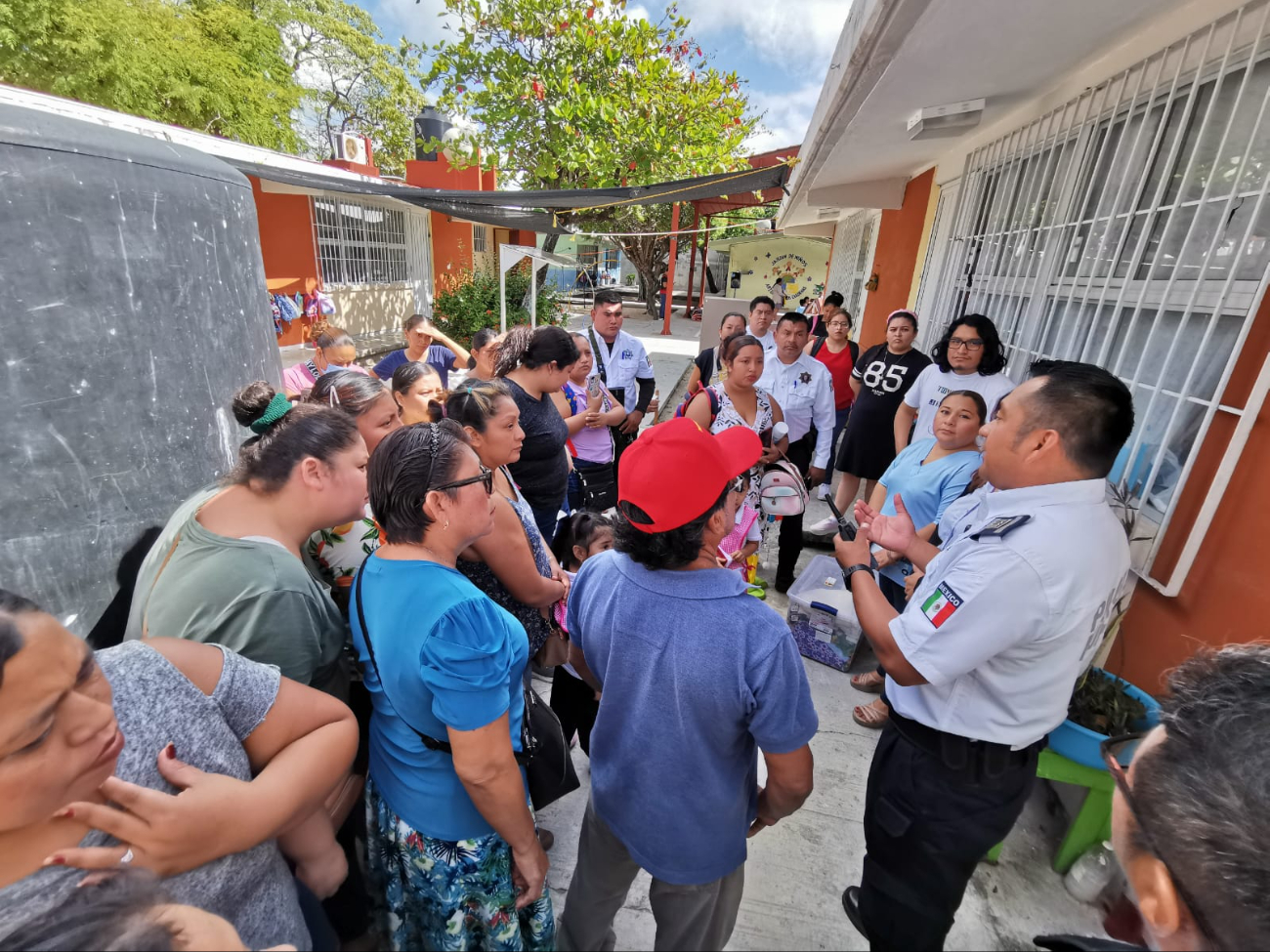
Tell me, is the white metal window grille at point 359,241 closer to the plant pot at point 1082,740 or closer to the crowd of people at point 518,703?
the crowd of people at point 518,703

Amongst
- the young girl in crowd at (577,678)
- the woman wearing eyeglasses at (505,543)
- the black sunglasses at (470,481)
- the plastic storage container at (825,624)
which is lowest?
the plastic storage container at (825,624)

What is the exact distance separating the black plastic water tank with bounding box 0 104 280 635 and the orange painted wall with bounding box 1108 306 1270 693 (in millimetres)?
2961

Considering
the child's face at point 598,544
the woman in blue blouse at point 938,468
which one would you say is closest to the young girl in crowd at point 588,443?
the child's face at point 598,544

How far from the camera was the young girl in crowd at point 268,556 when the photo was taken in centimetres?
120

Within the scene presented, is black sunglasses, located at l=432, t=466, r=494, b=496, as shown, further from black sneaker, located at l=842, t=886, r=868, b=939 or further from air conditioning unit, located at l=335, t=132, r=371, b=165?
air conditioning unit, located at l=335, t=132, r=371, b=165

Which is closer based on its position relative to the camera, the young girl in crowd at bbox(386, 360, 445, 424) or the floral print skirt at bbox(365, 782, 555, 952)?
the floral print skirt at bbox(365, 782, 555, 952)

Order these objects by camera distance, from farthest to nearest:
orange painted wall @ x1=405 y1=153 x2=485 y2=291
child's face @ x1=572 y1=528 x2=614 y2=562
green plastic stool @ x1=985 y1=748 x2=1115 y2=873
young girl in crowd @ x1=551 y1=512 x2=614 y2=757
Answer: orange painted wall @ x1=405 y1=153 x2=485 y2=291 < child's face @ x1=572 y1=528 x2=614 y2=562 < young girl in crowd @ x1=551 y1=512 x2=614 y2=757 < green plastic stool @ x1=985 y1=748 x2=1115 y2=873

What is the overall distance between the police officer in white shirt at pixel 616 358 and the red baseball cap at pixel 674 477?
308 centimetres

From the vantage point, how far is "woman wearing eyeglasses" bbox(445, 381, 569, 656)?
1733 mm

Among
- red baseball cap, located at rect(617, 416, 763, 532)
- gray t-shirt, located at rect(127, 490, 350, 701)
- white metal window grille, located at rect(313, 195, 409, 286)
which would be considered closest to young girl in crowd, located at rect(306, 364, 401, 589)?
gray t-shirt, located at rect(127, 490, 350, 701)

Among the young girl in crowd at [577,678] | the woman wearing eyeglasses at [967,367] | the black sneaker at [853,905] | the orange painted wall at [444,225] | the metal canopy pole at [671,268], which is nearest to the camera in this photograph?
the black sneaker at [853,905]

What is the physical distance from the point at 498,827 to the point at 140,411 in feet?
4.20

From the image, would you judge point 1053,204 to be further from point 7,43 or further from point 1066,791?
point 7,43

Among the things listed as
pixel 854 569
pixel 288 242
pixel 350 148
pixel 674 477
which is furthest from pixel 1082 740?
pixel 350 148
